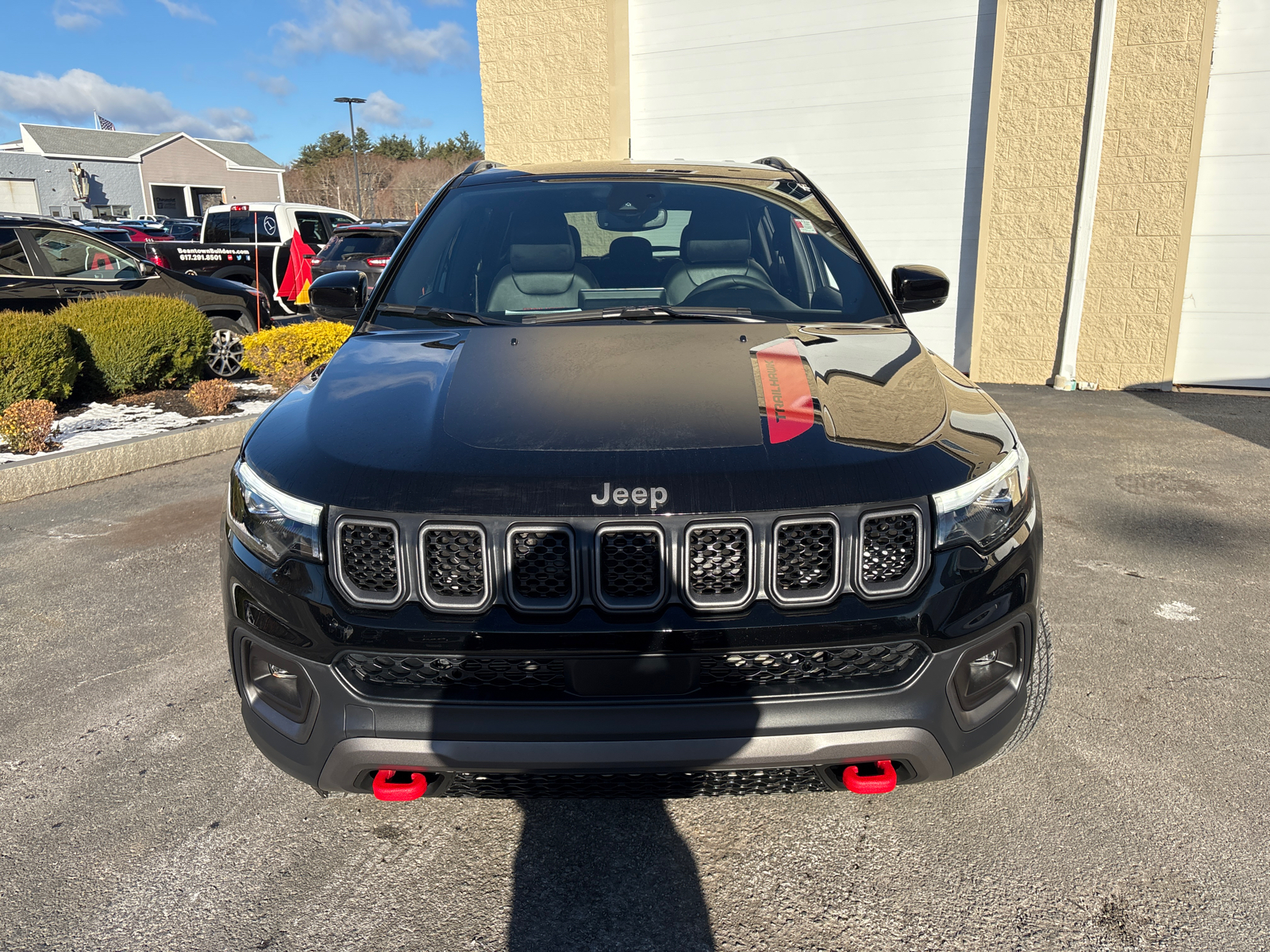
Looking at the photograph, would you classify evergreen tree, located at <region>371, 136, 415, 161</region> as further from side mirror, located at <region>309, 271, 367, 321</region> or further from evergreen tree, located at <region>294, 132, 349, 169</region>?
side mirror, located at <region>309, 271, 367, 321</region>

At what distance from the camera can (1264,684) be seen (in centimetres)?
306

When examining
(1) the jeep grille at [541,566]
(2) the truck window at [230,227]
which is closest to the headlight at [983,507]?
(1) the jeep grille at [541,566]

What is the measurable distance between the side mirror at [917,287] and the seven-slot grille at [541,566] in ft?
6.88

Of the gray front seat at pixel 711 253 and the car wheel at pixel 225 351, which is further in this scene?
the car wheel at pixel 225 351

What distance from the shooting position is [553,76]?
36.4 ft

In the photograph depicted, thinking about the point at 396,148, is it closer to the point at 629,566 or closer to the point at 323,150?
the point at 323,150

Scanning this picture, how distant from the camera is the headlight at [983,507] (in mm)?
1844

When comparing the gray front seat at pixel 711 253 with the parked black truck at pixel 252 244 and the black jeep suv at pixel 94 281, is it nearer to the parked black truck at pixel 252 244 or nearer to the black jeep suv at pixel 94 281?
the black jeep suv at pixel 94 281

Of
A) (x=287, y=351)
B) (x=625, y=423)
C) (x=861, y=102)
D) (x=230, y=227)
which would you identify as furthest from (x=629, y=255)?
(x=230, y=227)

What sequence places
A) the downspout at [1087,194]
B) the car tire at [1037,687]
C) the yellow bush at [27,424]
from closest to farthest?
the car tire at [1037,687] < the yellow bush at [27,424] < the downspout at [1087,194]

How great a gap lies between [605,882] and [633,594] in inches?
33.0

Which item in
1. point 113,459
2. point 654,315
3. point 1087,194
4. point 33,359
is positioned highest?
point 1087,194

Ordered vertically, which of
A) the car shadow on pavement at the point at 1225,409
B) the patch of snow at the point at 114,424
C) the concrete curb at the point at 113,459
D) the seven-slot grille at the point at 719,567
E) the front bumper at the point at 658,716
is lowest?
the car shadow on pavement at the point at 1225,409


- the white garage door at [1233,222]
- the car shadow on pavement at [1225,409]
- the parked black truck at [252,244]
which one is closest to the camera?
the car shadow on pavement at [1225,409]
